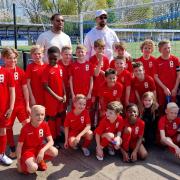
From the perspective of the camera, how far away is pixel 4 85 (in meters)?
4.31

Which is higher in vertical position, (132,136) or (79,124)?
(79,124)

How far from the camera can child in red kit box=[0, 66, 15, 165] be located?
4297 millimetres

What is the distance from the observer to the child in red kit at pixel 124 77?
16.9 ft

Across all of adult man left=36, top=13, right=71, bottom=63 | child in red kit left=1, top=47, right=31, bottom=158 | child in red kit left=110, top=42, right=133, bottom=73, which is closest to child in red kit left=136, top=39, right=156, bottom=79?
child in red kit left=110, top=42, right=133, bottom=73

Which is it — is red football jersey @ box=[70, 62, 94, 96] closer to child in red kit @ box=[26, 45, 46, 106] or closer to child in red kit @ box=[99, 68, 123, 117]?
child in red kit @ box=[99, 68, 123, 117]

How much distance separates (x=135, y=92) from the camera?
17.2ft

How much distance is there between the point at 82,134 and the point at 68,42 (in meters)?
2.02

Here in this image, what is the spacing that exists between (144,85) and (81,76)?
3.49 feet

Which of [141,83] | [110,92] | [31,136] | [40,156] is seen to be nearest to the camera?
[40,156]

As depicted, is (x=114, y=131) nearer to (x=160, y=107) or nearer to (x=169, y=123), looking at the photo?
(x=169, y=123)

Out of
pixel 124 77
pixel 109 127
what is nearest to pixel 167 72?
pixel 124 77

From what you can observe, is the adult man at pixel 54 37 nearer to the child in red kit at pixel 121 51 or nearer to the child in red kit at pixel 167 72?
the child in red kit at pixel 121 51

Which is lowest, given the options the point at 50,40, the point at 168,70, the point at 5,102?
the point at 5,102

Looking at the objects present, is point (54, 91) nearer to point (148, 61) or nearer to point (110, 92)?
point (110, 92)
